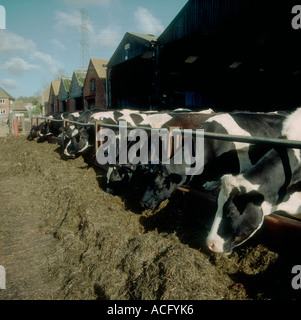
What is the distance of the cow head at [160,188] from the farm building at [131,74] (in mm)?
10792

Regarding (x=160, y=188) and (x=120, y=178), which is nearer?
(x=160, y=188)

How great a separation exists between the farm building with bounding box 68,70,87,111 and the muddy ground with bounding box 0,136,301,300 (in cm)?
3324

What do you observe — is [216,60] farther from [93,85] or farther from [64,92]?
[64,92]

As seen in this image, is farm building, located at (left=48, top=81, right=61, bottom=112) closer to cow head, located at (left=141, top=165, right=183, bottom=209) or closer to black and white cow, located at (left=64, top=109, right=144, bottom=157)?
black and white cow, located at (left=64, top=109, right=144, bottom=157)

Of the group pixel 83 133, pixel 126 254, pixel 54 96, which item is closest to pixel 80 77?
pixel 54 96

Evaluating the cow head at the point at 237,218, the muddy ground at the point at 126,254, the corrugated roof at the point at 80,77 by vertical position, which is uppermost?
the corrugated roof at the point at 80,77

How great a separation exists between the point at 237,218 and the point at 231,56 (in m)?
12.5

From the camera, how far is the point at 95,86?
102 ft

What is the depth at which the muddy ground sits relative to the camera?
266 centimetres

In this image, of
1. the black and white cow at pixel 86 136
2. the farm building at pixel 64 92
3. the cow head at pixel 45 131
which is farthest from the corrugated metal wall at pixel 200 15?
the farm building at pixel 64 92

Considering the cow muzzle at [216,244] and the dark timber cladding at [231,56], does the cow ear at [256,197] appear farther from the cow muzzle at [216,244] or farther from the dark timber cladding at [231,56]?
the dark timber cladding at [231,56]

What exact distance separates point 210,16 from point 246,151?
6.89 meters

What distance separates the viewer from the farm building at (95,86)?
29.4 metres
